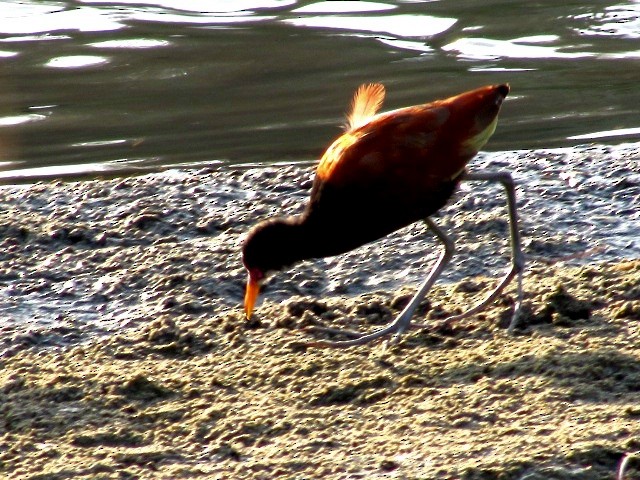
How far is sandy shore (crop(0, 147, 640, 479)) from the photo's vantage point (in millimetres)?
4121

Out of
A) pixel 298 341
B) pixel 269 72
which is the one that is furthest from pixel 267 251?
pixel 269 72

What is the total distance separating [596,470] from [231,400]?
4.77 feet

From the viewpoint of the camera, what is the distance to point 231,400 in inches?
182

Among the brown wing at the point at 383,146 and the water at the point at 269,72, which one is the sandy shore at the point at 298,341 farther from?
the water at the point at 269,72

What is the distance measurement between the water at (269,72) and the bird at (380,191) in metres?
2.38

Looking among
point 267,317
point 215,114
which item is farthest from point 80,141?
point 267,317

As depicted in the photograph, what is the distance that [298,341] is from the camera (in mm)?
5168

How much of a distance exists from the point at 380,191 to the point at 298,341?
734 mm

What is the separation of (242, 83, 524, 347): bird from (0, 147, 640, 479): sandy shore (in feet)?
0.59

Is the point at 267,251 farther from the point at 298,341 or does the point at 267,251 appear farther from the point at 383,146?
the point at 383,146

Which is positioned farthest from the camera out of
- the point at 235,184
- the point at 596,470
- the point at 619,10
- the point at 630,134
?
the point at 619,10

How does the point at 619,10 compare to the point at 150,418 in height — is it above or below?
above

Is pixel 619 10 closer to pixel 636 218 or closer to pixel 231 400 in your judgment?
pixel 636 218

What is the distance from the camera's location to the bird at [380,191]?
5266 mm
